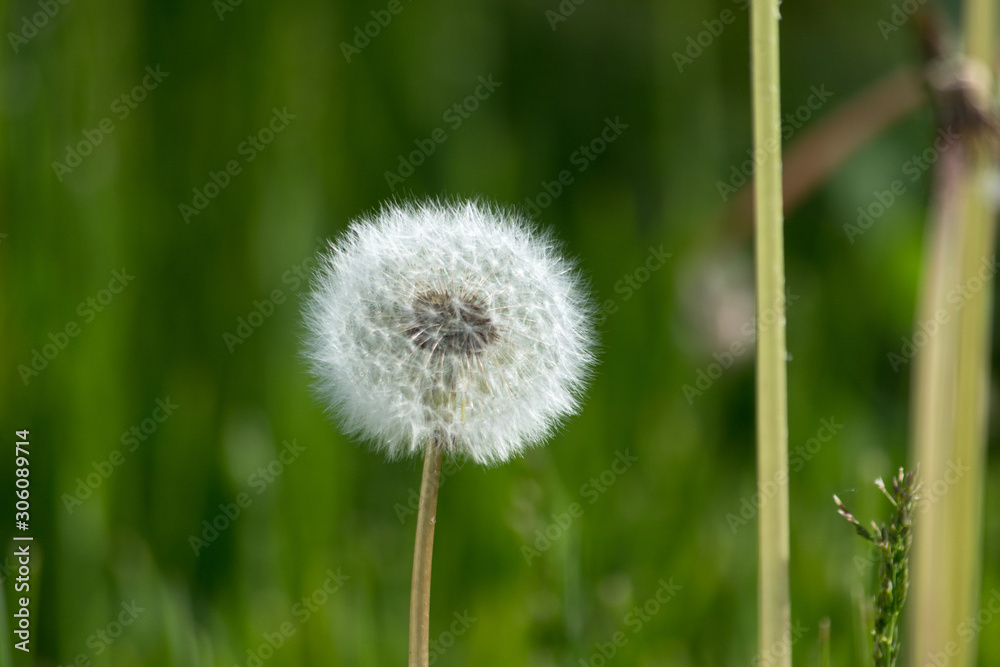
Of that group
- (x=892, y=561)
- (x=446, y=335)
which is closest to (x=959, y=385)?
(x=892, y=561)

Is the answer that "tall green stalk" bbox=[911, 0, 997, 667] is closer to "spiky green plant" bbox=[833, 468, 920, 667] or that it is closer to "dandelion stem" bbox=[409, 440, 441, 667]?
"spiky green plant" bbox=[833, 468, 920, 667]

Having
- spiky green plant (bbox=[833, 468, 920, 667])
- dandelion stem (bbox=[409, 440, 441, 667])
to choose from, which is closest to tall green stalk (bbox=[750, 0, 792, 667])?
spiky green plant (bbox=[833, 468, 920, 667])

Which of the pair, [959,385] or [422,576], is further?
[959,385]

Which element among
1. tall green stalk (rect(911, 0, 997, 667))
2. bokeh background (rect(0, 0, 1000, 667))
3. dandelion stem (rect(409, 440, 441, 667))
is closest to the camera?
Result: dandelion stem (rect(409, 440, 441, 667))

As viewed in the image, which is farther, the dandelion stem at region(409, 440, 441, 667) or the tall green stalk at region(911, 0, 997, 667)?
the tall green stalk at region(911, 0, 997, 667)

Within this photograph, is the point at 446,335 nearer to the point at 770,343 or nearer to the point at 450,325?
the point at 450,325

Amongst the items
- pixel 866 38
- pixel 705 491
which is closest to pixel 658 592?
pixel 705 491

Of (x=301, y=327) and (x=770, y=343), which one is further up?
(x=301, y=327)

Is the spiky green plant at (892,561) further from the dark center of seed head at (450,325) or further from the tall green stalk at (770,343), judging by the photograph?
the dark center of seed head at (450,325)

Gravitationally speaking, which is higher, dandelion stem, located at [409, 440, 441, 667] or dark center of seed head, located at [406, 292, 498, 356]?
dark center of seed head, located at [406, 292, 498, 356]
